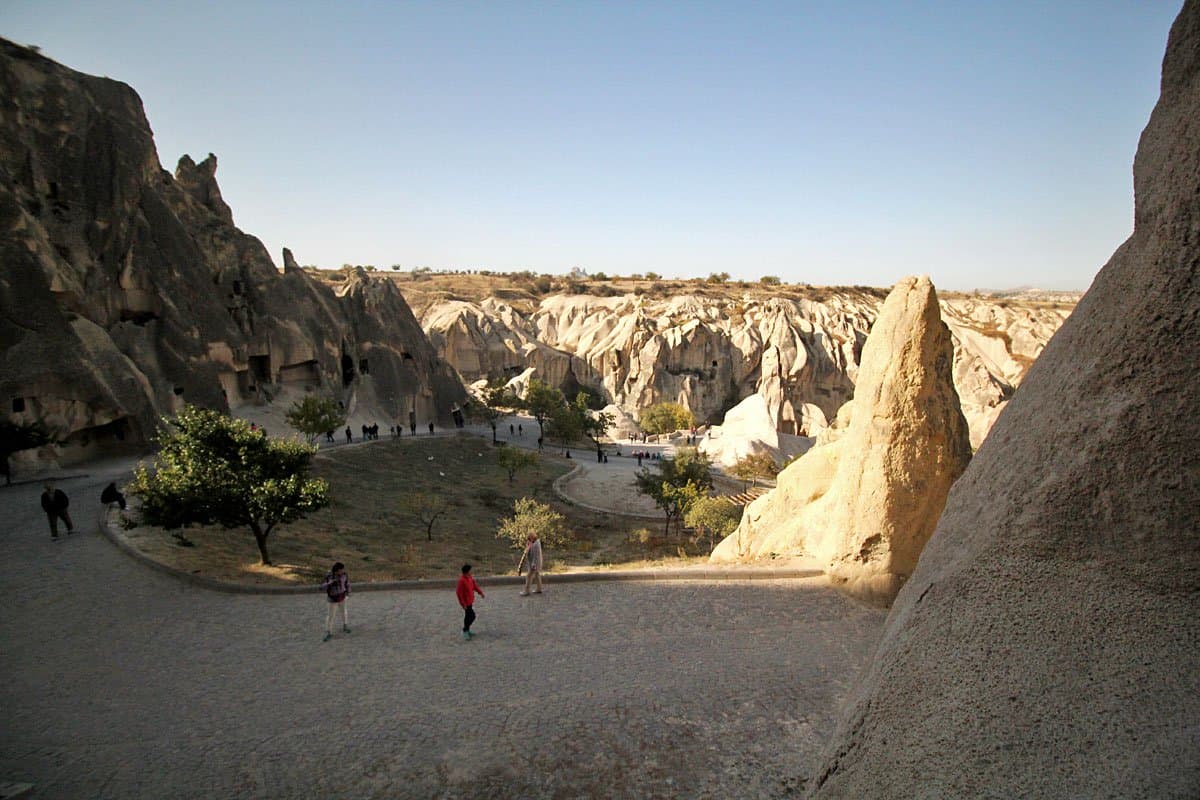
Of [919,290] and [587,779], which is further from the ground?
[919,290]

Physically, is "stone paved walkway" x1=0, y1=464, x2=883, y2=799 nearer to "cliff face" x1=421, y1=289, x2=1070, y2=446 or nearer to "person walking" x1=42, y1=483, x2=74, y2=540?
"person walking" x1=42, y1=483, x2=74, y2=540

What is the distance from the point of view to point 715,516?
21.6 m

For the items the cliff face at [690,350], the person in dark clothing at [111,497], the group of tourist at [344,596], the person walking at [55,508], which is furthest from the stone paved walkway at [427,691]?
the cliff face at [690,350]

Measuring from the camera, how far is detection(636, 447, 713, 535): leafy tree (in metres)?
24.9

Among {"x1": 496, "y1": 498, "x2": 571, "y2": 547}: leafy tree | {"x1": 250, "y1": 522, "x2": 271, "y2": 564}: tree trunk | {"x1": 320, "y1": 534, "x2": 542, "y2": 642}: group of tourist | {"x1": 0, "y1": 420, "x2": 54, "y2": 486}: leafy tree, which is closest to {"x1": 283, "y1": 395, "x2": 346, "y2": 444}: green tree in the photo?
{"x1": 0, "y1": 420, "x2": 54, "y2": 486}: leafy tree

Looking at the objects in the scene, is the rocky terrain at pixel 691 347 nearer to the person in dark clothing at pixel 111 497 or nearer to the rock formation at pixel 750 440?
the rock formation at pixel 750 440

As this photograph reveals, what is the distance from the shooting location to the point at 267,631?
30.7 ft

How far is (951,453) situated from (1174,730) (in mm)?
8351

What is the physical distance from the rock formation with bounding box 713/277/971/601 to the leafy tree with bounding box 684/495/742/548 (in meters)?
10.4

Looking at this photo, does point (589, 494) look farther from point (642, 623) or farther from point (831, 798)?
point (831, 798)

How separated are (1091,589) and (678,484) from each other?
951 inches

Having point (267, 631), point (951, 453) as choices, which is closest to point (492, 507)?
point (267, 631)

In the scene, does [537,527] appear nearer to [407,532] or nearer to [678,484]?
[407,532]

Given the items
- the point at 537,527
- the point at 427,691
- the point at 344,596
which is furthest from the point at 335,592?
the point at 537,527
